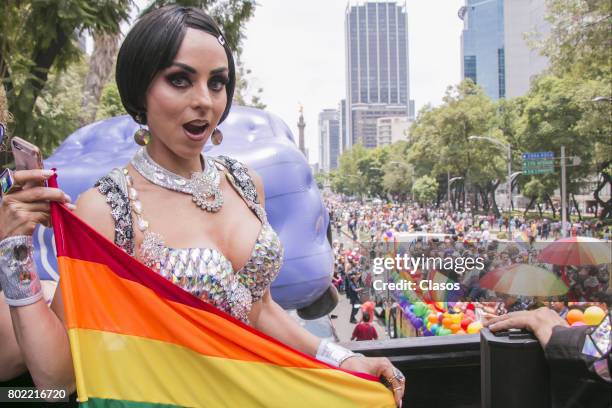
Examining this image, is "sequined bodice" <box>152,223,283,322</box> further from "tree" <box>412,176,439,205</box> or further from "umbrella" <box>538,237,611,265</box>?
"tree" <box>412,176,439,205</box>

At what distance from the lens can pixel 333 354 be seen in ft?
5.67

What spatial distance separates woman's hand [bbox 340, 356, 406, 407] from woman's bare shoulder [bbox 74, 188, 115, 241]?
0.74 meters

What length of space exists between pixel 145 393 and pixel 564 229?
25.1 m

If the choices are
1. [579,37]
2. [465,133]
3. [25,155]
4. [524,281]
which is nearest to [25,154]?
[25,155]

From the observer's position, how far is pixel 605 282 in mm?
7883

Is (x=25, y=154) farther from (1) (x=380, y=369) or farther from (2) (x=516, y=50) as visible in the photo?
(2) (x=516, y=50)

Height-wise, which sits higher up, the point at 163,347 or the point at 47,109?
the point at 47,109

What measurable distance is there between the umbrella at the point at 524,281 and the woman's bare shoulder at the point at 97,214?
24.2 ft

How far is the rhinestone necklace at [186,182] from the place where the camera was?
66.7 inches

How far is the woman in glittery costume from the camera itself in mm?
1405

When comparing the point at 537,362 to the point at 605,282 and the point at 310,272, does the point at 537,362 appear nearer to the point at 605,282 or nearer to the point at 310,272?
the point at 310,272

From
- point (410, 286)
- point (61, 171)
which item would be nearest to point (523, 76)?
point (410, 286)

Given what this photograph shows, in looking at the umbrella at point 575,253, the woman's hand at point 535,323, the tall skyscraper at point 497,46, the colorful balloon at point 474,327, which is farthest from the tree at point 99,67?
the tall skyscraper at point 497,46

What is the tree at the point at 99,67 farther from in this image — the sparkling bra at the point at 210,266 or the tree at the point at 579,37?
the sparkling bra at the point at 210,266
